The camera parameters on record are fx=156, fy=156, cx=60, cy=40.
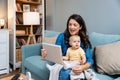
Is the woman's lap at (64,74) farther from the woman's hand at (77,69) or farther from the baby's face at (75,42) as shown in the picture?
the baby's face at (75,42)

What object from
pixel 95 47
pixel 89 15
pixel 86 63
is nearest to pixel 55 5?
pixel 89 15

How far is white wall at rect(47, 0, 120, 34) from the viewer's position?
2.66 m

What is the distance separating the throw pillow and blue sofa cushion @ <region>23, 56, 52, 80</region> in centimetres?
65

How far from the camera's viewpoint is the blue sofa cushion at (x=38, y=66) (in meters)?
1.96

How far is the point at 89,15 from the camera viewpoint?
307cm

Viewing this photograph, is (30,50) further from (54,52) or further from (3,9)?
(3,9)

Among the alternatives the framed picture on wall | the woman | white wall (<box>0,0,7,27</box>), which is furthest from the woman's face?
white wall (<box>0,0,7,27</box>)

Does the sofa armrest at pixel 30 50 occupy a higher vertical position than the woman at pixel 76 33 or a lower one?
lower

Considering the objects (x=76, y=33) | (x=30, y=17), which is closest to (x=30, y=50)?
(x=30, y=17)

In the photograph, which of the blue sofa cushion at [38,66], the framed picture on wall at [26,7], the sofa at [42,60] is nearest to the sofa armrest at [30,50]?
the sofa at [42,60]

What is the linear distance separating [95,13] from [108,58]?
1498mm

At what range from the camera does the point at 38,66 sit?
82.4 inches

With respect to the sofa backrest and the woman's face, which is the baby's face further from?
the sofa backrest

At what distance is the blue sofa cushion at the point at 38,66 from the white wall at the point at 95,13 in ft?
4.29
